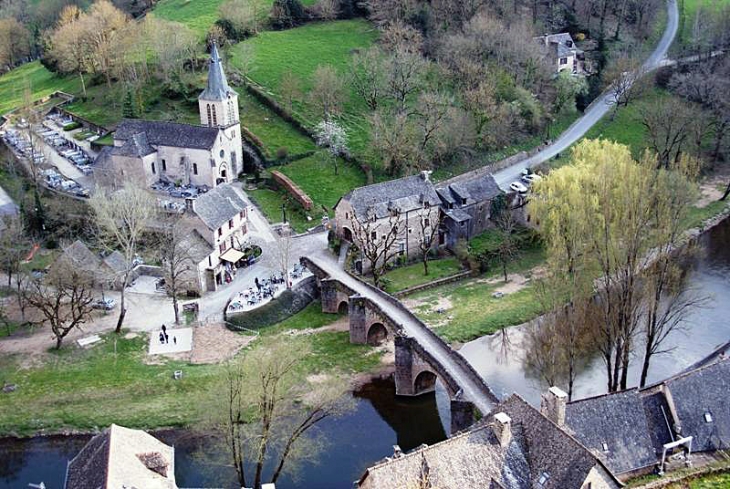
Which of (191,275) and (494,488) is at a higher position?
(494,488)

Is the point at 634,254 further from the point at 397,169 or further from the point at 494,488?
the point at 397,169

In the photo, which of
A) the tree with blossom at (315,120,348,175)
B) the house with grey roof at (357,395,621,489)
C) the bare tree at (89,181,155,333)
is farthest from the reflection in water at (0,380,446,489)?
the tree with blossom at (315,120,348,175)

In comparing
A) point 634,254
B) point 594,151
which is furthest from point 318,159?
point 634,254

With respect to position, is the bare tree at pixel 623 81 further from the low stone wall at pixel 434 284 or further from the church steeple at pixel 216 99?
the church steeple at pixel 216 99

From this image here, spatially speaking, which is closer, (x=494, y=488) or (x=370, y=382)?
(x=494, y=488)

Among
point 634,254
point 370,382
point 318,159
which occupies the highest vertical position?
point 634,254

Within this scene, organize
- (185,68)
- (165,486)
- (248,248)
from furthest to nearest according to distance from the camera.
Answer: (185,68) < (248,248) < (165,486)

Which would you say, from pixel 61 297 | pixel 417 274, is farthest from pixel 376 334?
pixel 61 297
